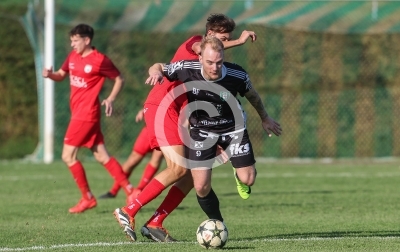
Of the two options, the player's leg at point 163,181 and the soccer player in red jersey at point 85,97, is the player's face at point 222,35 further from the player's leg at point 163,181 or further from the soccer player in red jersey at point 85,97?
the soccer player in red jersey at point 85,97

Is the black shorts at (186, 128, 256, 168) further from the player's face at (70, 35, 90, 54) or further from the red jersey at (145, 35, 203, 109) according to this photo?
the player's face at (70, 35, 90, 54)

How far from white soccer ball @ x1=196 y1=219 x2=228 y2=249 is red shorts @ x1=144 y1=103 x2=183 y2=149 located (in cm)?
102

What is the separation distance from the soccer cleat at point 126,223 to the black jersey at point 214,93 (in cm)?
94

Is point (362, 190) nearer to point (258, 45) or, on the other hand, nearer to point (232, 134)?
point (232, 134)

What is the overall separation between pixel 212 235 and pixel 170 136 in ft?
4.00

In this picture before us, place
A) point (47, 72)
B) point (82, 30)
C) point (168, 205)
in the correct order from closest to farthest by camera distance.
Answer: point (168, 205), point (47, 72), point (82, 30)

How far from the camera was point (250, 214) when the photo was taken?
30.8 ft

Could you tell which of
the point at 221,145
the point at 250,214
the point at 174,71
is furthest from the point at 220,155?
the point at 250,214

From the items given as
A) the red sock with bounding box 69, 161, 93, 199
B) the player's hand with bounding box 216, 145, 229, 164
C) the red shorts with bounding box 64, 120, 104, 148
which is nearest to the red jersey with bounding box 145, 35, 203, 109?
the player's hand with bounding box 216, 145, 229, 164

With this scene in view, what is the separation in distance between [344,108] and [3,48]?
7.05 meters

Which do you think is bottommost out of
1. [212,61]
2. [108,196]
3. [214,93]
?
[108,196]

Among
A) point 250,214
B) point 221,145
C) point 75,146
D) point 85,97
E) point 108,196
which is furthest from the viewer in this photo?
point 108,196

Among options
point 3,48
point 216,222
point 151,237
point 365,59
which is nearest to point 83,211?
point 151,237

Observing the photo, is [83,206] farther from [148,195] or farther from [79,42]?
[148,195]
